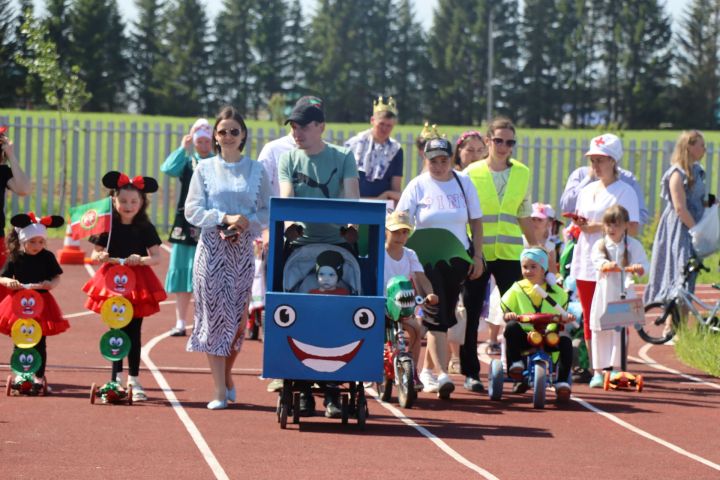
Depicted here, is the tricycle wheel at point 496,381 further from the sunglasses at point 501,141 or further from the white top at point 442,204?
the sunglasses at point 501,141

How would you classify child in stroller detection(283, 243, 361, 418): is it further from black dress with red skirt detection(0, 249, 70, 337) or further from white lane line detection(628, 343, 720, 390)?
white lane line detection(628, 343, 720, 390)

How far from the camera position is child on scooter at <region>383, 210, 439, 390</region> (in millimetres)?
10836

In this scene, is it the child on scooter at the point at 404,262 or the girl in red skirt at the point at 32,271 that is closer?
the girl in red skirt at the point at 32,271

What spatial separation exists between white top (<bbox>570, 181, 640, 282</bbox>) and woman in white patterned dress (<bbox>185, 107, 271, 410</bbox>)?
131 inches

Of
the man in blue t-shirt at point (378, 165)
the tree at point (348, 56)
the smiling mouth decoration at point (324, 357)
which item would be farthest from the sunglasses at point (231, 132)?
the tree at point (348, 56)

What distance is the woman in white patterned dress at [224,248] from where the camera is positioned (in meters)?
10.1

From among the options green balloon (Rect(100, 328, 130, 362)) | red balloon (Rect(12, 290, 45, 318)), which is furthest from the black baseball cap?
red balloon (Rect(12, 290, 45, 318))

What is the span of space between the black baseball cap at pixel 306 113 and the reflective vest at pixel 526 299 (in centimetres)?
218

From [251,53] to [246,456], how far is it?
342 feet

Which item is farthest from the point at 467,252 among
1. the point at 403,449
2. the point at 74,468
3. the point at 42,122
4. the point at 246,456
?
the point at 42,122

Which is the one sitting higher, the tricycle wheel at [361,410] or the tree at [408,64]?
the tree at [408,64]

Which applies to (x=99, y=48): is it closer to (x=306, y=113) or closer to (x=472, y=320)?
(x=472, y=320)

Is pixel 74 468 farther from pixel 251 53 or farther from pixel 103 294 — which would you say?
pixel 251 53

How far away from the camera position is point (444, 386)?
36.0 feet
